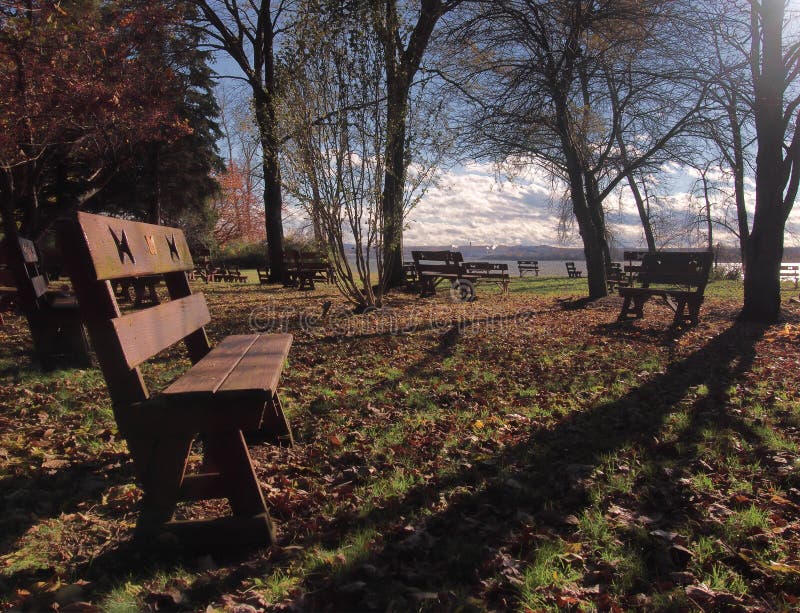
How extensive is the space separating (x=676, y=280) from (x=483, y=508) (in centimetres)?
810

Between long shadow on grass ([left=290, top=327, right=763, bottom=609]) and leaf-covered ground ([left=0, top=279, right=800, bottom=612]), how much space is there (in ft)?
0.04

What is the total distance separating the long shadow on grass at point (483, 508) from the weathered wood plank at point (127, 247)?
5.16 feet

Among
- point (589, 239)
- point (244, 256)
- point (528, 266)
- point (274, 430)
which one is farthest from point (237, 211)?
point (274, 430)

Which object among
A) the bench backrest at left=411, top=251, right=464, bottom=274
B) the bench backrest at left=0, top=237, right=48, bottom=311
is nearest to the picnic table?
the bench backrest at left=411, top=251, right=464, bottom=274

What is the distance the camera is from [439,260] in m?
13.9

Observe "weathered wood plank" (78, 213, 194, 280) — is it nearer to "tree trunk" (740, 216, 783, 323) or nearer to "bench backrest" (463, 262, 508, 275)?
"tree trunk" (740, 216, 783, 323)

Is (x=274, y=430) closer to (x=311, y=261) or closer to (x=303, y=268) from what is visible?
(x=303, y=268)

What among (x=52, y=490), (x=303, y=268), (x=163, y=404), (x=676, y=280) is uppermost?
(x=303, y=268)

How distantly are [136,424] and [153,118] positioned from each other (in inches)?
414

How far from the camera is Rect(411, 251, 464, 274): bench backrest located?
498 inches

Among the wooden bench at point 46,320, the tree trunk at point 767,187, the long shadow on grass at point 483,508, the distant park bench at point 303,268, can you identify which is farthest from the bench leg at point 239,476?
the distant park bench at point 303,268

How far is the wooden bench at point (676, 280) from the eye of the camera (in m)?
8.84

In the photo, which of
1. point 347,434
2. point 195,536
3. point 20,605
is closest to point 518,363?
point 347,434

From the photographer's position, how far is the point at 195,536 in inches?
93.9
